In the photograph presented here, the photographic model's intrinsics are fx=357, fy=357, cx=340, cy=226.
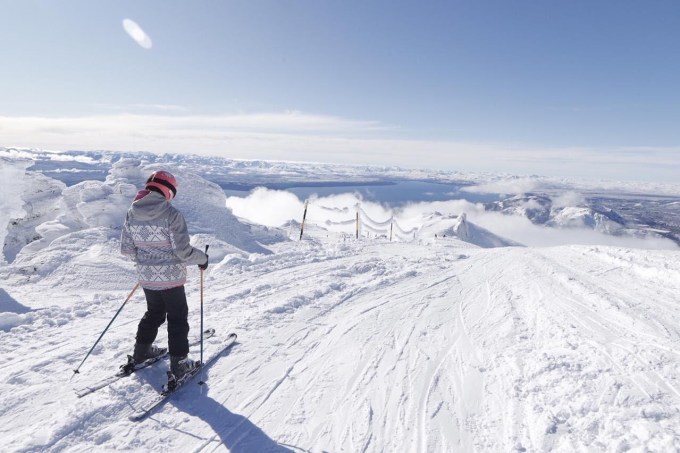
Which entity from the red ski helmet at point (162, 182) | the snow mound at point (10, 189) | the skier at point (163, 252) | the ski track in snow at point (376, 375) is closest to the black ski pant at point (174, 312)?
the skier at point (163, 252)

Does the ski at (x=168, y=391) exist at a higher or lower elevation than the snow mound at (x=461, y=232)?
higher

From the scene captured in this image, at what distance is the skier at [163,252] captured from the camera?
13.7 ft

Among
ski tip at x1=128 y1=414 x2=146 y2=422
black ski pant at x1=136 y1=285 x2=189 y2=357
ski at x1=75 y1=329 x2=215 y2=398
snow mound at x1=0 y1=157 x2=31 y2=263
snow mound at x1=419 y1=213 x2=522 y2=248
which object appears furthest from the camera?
snow mound at x1=419 y1=213 x2=522 y2=248

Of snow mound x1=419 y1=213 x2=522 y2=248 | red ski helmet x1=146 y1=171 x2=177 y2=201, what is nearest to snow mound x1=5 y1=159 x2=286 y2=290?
red ski helmet x1=146 y1=171 x2=177 y2=201

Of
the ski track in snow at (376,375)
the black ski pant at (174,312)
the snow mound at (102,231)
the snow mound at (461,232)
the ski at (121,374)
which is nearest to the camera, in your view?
the ski track in snow at (376,375)

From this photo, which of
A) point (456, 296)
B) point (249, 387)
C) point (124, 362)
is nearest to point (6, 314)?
point (124, 362)

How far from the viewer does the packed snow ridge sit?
11.9ft

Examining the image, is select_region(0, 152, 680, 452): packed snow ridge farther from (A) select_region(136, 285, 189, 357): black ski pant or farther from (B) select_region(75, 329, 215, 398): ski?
(A) select_region(136, 285, 189, 357): black ski pant

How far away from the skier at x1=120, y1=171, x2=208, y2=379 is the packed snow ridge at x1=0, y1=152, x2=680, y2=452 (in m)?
0.73

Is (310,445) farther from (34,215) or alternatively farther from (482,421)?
(34,215)

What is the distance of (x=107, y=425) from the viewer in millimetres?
3643

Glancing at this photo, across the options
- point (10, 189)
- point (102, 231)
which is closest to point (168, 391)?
point (102, 231)

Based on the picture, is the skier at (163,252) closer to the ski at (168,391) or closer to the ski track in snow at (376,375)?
the ski at (168,391)

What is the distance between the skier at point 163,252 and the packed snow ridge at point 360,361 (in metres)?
0.73
